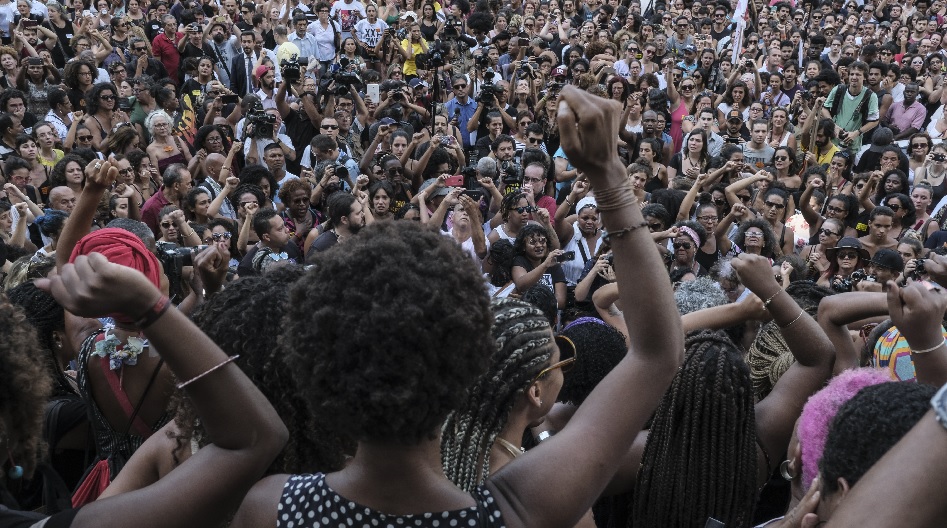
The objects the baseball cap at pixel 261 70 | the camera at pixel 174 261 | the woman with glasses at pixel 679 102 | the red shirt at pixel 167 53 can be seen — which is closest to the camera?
the camera at pixel 174 261

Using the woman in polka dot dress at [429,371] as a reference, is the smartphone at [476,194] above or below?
below

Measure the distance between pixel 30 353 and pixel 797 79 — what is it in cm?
1324

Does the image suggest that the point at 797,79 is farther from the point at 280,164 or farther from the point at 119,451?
the point at 119,451

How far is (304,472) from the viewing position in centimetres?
212

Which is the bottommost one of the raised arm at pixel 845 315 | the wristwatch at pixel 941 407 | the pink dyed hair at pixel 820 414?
the raised arm at pixel 845 315

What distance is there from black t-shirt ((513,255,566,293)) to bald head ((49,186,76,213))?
10.4 ft

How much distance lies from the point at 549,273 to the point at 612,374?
17.3 ft

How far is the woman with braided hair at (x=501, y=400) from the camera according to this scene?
2166 millimetres

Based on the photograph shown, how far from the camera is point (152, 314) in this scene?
1538mm

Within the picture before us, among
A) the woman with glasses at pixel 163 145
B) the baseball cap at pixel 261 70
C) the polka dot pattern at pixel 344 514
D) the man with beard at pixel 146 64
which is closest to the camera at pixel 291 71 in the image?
the baseball cap at pixel 261 70

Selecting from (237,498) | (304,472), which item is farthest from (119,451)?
(237,498)

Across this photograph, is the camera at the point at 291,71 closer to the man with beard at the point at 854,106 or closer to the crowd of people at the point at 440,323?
the crowd of people at the point at 440,323

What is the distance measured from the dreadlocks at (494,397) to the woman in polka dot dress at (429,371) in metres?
0.39

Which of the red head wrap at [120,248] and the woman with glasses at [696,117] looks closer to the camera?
the red head wrap at [120,248]
